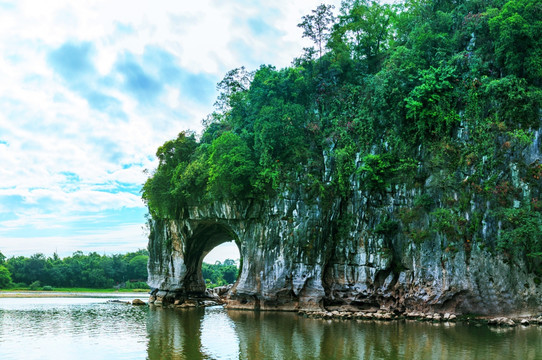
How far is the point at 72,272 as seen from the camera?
66375 mm

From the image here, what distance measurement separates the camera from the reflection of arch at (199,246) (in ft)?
117

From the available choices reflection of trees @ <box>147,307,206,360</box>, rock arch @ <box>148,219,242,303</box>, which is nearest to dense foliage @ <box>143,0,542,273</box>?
rock arch @ <box>148,219,242,303</box>

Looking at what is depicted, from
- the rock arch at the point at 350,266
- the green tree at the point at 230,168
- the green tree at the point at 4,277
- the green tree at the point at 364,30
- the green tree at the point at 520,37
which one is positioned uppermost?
the green tree at the point at 364,30

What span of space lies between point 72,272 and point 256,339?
56.7 metres

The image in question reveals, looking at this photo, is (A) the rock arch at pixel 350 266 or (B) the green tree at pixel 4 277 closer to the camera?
(A) the rock arch at pixel 350 266

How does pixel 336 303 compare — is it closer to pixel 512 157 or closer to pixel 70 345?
pixel 512 157

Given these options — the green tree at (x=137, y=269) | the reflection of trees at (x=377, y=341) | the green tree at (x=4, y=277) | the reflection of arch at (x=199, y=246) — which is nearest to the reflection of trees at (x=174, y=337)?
the reflection of trees at (x=377, y=341)

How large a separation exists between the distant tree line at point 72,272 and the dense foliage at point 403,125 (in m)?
37.5

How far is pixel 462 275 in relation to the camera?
23578mm

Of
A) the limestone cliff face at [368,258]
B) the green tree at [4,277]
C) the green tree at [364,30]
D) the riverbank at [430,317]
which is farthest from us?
the green tree at [4,277]

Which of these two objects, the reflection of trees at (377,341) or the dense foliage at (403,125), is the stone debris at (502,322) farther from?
the dense foliage at (403,125)

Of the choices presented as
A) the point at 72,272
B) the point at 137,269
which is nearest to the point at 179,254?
the point at 72,272

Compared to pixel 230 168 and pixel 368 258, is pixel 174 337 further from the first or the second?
pixel 230 168

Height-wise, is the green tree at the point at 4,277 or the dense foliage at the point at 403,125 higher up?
the dense foliage at the point at 403,125
